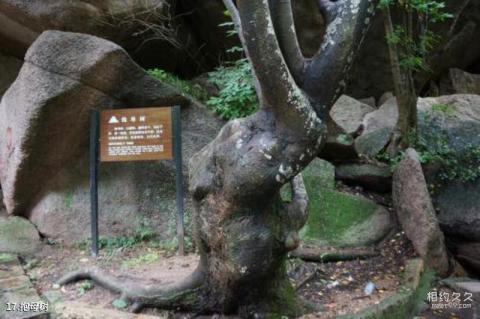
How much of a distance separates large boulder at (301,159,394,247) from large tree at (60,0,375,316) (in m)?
1.94

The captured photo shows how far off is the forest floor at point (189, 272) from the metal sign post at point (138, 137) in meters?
0.62

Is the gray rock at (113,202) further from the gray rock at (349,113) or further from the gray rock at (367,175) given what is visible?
the gray rock at (349,113)

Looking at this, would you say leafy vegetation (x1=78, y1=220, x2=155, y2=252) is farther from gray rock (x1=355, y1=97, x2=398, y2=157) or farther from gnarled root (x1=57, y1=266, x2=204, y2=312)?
gray rock (x1=355, y1=97, x2=398, y2=157)

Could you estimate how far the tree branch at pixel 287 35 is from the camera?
307cm

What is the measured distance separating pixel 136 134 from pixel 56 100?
106 centimetres

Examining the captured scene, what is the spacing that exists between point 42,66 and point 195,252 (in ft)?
9.92

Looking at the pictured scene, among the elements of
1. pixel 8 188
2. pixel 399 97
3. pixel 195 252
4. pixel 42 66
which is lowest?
pixel 195 252

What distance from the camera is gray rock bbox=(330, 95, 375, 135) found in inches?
323

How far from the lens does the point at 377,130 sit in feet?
25.2

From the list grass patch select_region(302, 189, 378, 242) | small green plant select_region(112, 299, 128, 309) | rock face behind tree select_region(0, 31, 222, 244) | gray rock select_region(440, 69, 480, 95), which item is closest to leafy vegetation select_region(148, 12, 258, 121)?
rock face behind tree select_region(0, 31, 222, 244)

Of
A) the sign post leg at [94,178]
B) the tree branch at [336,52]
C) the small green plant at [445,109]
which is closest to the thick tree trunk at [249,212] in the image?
the tree branch at [336,52]

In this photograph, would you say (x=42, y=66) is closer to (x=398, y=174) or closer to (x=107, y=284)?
Result: (x=107, y=284)

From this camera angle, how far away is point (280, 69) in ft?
9.43

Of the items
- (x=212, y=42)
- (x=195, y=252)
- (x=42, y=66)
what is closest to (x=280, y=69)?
(x=195, y=252)
